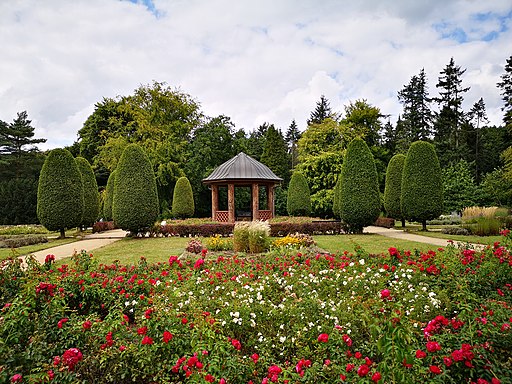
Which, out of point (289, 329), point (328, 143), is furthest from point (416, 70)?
point (289, 329)

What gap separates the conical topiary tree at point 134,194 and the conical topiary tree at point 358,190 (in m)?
7.69

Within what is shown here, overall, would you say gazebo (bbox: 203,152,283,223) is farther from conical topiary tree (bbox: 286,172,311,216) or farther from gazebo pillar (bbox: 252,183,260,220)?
conical topiary tree (bbox: 286,172,311,216)

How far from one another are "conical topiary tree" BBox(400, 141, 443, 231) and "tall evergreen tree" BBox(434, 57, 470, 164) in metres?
20.0

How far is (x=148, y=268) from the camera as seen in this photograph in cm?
501

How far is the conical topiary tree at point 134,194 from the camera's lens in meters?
13.1

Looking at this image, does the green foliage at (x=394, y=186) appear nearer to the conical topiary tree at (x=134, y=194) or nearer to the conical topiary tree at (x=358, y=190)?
the conical topiary tree at (x=358, y=190)

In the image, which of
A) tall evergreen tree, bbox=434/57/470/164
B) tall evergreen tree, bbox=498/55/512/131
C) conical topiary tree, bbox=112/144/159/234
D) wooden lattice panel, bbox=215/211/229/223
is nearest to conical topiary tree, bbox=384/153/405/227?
wooden lattice panel, bbox=215/211/229/223

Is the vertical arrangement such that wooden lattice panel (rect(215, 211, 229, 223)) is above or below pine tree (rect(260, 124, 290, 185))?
below

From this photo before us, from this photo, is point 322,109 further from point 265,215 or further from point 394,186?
point 265,215

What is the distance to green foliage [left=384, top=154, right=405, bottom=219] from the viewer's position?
54.5ft

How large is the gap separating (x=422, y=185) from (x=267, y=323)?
12603 mm

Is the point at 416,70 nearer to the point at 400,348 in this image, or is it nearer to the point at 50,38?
the point at 50,38

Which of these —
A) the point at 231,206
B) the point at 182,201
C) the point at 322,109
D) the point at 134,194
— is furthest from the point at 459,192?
the point at 322,109

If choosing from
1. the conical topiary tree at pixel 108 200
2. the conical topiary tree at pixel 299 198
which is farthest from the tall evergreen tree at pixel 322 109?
the conical topiary tree at pixel 108 200
